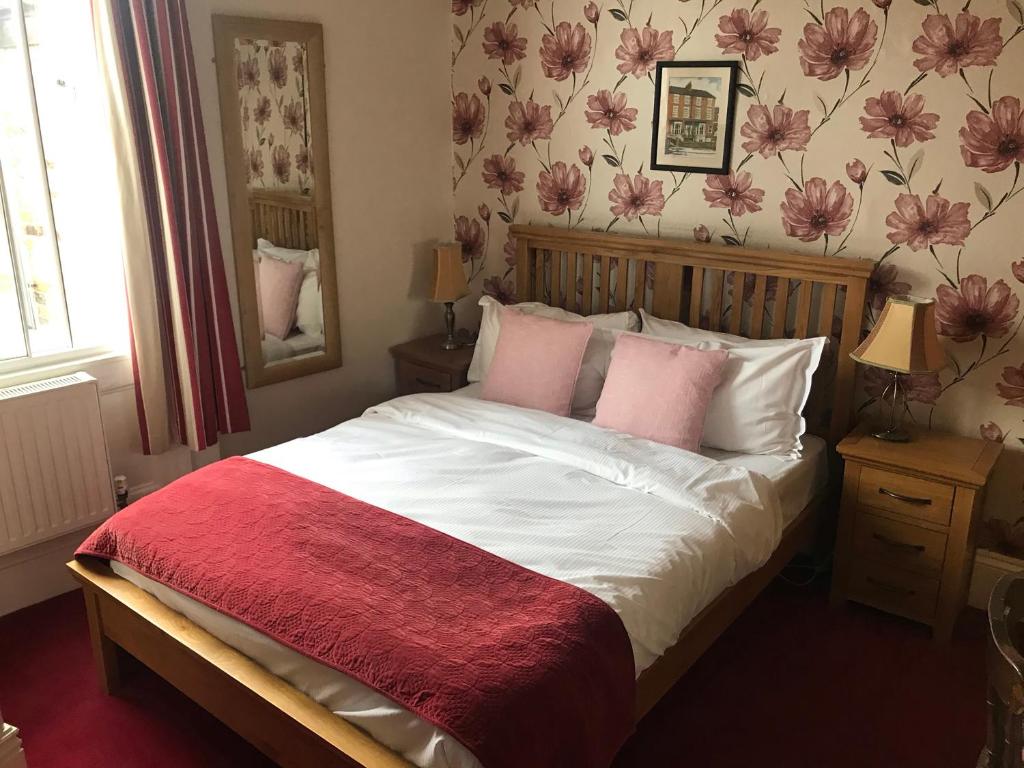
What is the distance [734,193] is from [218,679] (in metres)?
2.38

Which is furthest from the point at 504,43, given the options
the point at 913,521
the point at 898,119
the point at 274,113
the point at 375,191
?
the point at 913,521

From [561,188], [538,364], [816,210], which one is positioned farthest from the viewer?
[561,188]

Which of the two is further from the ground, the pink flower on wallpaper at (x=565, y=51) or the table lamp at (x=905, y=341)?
the pink flower on wallpaper at (x=565, y=51)

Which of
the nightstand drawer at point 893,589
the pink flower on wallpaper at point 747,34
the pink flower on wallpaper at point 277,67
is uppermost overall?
the pink flower on wallpaper at point 747,34

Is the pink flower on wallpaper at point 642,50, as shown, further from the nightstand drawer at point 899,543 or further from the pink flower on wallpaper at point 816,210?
the nightstand drawer at point 899,543

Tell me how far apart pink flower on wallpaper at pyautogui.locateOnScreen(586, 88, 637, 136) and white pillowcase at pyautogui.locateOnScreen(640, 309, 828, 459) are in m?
1.10

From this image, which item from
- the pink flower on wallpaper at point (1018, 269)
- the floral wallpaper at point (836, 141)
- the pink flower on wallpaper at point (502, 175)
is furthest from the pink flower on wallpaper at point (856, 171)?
the pink flower on wallpaper at point (502, 175)

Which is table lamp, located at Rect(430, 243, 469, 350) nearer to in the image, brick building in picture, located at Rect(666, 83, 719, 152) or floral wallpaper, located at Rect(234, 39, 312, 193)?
floral wallpaper, located at Rect(234, 39, 312, 193)

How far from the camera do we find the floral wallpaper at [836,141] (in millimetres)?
2617

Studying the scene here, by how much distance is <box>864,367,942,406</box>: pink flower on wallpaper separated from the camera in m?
2.84

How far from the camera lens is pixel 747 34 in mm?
2959

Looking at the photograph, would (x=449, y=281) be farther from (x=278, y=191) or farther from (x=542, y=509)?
(x=542, y=509)

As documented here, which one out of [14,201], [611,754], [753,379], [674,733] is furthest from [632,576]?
[14,201]

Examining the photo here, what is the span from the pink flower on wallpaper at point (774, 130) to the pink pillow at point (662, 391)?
790 millimetres
